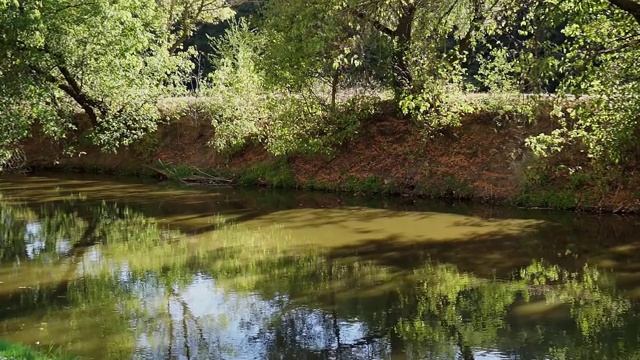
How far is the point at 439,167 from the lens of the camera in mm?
19250

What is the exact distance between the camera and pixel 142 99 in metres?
20.5

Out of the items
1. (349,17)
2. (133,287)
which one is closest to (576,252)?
(349,17)

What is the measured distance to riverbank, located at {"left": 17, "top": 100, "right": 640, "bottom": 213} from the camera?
16.3 m

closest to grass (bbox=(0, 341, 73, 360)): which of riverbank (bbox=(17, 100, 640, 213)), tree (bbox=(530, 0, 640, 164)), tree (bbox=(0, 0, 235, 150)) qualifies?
tree (bbox=(0, 0, 235, 150))

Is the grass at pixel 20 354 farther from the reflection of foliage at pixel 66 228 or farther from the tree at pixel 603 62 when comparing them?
the tree at pixel 603 62

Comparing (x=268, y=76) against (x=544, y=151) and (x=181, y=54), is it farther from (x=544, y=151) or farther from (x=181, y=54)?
(x=544, y=151)

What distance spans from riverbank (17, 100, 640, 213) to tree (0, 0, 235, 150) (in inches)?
137

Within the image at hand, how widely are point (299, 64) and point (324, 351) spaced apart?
12929 mm

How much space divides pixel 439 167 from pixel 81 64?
10.1 meters

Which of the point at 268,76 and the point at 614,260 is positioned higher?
the point at 268,76

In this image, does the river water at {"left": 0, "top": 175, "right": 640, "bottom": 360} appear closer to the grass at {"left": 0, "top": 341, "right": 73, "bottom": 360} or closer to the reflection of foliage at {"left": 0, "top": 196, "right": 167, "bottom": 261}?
the reflection of foliage at {"left": 0, "top": 196, "right": 167, "bottom": 261}

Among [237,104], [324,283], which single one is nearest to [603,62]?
[324,283]

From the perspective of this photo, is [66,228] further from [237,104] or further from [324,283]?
[237,104]

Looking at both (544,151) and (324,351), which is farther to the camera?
(544,151)
